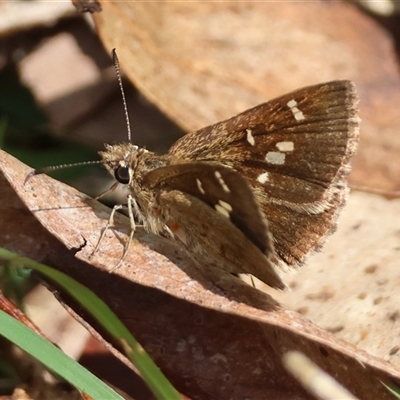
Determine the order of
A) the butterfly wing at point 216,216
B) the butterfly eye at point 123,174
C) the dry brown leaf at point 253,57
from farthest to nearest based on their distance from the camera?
the dry brown leaf at point 253,57, the butterfly eye at point 123,174, the butterfly wing at point 216,216

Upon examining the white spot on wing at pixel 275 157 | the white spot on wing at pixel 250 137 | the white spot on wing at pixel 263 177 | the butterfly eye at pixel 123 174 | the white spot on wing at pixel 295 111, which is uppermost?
the white spot on wing at pixel 295 111

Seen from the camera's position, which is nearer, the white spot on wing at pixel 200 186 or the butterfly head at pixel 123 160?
the white spot on wing at pixel 200 186

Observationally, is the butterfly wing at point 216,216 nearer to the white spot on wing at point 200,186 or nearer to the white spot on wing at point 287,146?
the white spot on wing at point 200,186

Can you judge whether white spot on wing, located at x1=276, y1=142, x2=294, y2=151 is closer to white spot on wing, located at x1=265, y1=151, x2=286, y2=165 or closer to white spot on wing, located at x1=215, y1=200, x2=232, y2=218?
white spot on wing, located at x1=265, y1=151, x2=286, y2=165

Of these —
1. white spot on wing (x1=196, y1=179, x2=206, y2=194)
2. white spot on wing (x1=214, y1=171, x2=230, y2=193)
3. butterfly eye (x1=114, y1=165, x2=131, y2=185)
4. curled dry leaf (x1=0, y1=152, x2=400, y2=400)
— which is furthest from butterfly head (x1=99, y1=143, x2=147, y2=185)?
white spot on wing (x1=214, y1=171, x2=230, y2=193)

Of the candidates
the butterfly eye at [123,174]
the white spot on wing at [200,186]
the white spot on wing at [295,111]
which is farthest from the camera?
the butterfly eye at [123,174]

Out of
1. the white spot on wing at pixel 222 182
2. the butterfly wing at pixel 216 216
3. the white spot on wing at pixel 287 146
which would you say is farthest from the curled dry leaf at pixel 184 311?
the white spot on wing at pixel 287 146

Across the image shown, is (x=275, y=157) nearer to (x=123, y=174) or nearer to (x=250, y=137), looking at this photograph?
(x=250, y=137)
